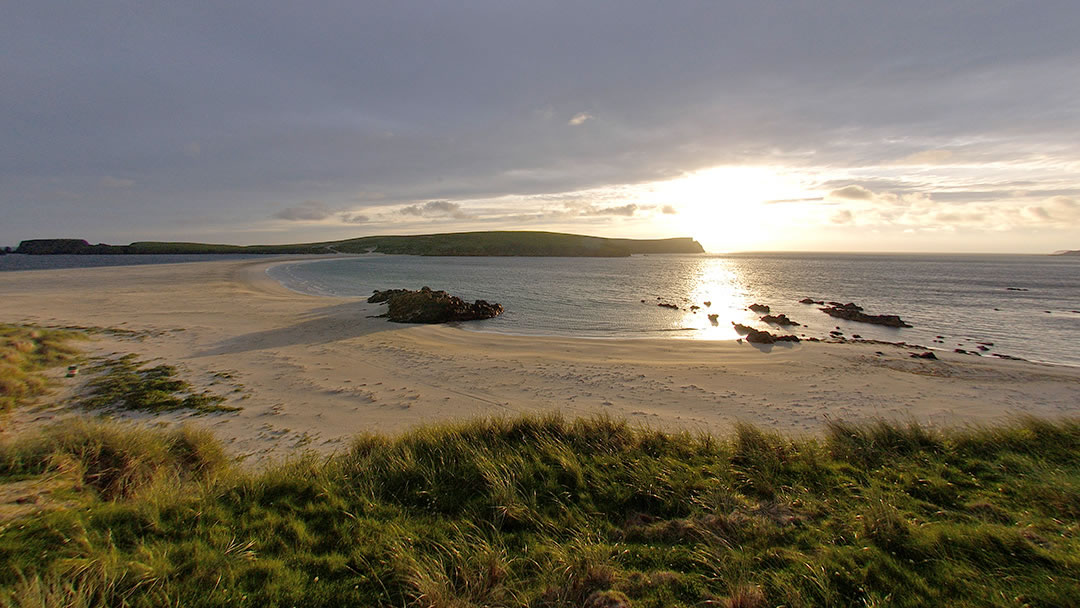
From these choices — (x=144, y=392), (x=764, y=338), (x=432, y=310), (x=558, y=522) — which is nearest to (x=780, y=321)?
(x=764, y=338)

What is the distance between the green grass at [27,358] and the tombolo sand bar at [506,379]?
0.57 m

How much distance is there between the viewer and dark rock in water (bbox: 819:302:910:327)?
26125 millimetres

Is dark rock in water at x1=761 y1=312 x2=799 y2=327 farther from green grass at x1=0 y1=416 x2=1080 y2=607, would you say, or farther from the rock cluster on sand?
green grass at x1=0 y1=416 x2=1080 y2=607

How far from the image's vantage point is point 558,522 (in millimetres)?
4746

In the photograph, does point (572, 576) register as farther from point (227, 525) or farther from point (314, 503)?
point (227, 525)

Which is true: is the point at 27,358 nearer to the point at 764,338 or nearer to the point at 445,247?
the point at 764,338

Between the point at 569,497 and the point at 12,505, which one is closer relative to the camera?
the point at 12,505

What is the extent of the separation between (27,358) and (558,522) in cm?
1617

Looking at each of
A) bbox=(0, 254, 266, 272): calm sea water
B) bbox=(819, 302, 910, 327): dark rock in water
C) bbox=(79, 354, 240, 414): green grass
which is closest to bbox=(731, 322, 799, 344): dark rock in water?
bbox=(819, 302, 910, 327): dark rock in water

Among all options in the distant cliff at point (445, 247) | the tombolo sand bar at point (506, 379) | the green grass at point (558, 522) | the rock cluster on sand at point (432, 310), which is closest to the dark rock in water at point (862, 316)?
the tombolo sand bar at point (506, 379)

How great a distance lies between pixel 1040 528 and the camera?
437 centimetres

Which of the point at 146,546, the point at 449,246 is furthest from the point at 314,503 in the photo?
the point at 449,246

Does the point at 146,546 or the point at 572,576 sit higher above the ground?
the point at 146,546

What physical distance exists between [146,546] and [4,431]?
293 inches
